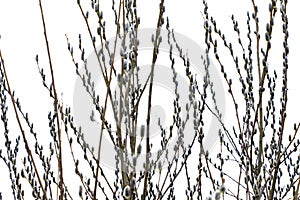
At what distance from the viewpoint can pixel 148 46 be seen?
2.59 metres

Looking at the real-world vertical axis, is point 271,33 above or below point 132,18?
above

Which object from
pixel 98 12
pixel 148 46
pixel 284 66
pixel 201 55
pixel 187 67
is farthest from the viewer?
pixel 201 55

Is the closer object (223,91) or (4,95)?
(4,95)

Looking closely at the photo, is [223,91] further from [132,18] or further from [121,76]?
[121,76]

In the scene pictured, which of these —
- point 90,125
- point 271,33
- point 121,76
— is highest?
point 271,33

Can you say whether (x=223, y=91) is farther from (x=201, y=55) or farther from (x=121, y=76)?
(x=121, y=76)

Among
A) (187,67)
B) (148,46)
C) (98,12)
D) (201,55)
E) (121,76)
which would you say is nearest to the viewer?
(121,76)

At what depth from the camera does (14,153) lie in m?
3.39

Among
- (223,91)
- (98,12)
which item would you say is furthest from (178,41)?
(98,12)

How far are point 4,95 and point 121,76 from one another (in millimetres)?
1209

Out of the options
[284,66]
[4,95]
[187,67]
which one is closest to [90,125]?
[4,95]

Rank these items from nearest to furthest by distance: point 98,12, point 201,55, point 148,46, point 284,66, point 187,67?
point 98,12 < point 148,46 < point 284,66 < point 187,67 < point 201,55

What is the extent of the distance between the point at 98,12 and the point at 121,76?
54 centimetres

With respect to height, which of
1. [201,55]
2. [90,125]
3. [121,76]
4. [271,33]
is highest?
[201,55]
